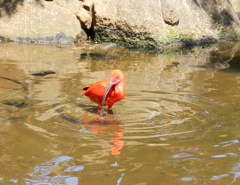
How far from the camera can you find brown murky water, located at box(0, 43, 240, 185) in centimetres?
314

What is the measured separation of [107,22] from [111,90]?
5544mm

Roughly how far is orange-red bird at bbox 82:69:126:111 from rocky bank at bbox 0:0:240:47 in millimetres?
5086

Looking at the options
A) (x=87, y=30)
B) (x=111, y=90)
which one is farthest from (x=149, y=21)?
(x=111, y=90)

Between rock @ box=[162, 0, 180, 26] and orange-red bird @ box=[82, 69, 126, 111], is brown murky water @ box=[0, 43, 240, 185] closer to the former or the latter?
orange-red bird @ box=[82, 69, 126, 111]

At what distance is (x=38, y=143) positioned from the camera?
12.2 ft

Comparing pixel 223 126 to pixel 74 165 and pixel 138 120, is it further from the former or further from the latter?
pixel 74 165

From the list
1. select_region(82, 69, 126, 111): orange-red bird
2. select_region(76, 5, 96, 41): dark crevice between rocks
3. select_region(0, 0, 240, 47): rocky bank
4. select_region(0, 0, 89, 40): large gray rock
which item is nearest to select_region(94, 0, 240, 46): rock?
select_region(0, 0, 240, 47): rocky bank

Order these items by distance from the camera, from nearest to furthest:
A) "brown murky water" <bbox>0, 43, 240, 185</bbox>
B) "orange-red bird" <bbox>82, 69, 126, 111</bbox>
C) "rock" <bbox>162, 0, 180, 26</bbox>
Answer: "brown murky water" <bbox>0, 43, 240, 185</bbox> < "orange-red bird" <bbox>82, 69, 126, 111</bbox> < "rock" <bbox>162, 0, 180, 26</bbox>

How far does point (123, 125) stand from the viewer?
440 centimetres

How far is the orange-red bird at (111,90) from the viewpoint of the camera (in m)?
4.81

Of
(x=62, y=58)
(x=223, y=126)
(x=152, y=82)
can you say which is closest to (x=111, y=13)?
(x=62, y=58)

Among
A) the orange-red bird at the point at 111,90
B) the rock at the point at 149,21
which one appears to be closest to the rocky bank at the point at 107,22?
the rock at the point at 149,21

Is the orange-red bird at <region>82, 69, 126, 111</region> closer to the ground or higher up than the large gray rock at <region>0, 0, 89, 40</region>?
closer to the ground

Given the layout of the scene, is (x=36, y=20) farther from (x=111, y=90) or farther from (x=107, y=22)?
(x=111, y=90)
